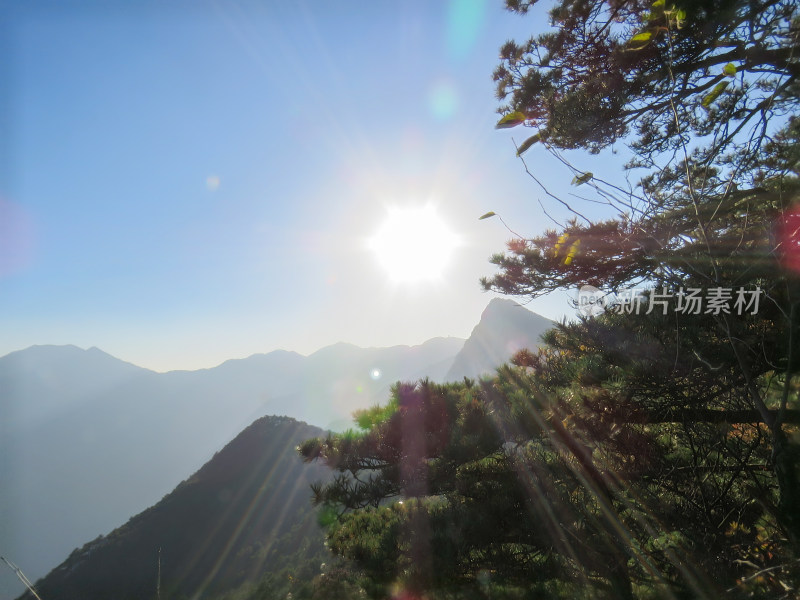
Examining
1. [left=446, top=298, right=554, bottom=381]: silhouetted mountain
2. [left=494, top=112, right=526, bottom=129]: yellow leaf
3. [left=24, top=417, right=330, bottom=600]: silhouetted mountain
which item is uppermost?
[left=446, top=298, right=554, bottom=381]: silhouetted mountain

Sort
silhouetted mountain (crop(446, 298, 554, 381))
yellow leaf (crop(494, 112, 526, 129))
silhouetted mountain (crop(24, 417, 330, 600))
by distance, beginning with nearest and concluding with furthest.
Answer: yellow leaf (crop(494, 112, 526, 129)) → silhouetted mountain (crop(24, 417, 330, 600)) → silhouetted mountain (crop(446, 298, 554, 381))

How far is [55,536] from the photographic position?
13575cm

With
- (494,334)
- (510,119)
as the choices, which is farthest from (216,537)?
(494,334)

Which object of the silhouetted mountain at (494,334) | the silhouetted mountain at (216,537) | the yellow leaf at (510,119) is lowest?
the silhouetted mountain at (216,537)

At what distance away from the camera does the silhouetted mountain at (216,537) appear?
1072 inches

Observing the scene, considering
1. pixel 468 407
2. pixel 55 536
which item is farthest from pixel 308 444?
→ pixel 55 536

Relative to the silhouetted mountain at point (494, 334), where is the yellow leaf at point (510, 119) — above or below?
below

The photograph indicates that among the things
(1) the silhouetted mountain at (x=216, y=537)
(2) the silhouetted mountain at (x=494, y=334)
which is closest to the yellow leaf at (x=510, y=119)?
(1) the silhouetted mountain at (x=216, y=537)

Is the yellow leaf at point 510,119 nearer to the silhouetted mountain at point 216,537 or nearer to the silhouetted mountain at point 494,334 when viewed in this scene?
the silhouetted mountain at point 216,537

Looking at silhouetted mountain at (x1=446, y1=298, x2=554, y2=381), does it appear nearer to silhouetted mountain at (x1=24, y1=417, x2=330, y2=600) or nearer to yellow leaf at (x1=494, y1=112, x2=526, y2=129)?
silhouetted mountain at (x1=24, y1=417, x2=330, y2=600)

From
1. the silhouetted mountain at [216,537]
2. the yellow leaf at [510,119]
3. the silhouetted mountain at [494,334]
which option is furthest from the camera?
the silhouetted mountain at [494,334]

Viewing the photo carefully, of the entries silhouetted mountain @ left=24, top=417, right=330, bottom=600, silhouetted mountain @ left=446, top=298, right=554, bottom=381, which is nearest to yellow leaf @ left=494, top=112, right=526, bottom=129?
silhouetted mountain @ left=24, top=417, right=330, bottom=600

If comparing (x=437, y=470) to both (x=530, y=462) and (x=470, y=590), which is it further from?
(x=470, y=590)

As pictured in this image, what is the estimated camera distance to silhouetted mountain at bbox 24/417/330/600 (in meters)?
27.2
